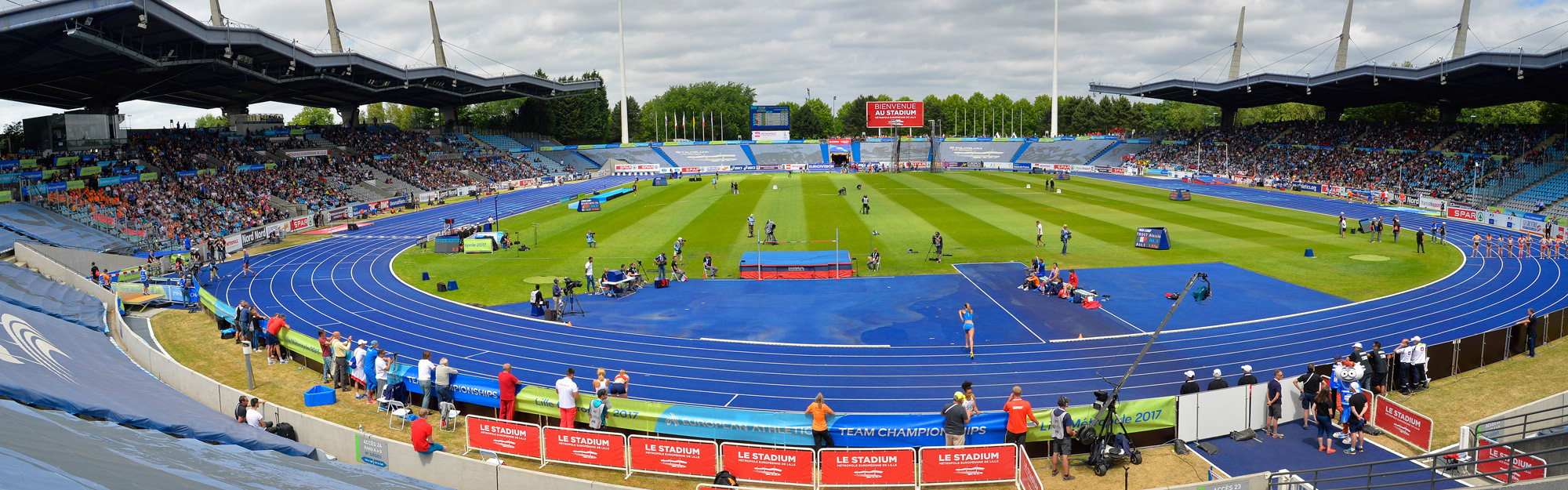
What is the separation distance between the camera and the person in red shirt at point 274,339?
2120cm

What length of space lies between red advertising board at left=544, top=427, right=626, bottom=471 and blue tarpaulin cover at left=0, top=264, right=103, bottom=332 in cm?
1570

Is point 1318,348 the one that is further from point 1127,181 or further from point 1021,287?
point 1127,181

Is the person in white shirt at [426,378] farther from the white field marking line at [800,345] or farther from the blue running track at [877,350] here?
the white field marking line at [800,345]

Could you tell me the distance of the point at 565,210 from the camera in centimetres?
5969

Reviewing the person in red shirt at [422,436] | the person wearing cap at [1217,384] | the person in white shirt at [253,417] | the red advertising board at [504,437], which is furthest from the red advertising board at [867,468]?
the person in white shirt at [253,417]

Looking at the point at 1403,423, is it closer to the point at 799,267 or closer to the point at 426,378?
the point at 426,378

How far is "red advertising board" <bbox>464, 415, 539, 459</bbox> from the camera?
14.5m

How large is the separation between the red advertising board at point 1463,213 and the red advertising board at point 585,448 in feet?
177

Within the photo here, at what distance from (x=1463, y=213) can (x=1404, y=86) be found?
20136mm

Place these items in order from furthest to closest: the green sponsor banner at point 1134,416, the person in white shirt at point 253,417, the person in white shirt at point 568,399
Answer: the person in white shirt at point 568,399, the person in white shirt at point 253,417, the green sponsor banner at point 1134,416

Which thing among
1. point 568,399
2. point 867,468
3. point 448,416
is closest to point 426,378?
point 448,416

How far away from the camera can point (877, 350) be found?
21750mm

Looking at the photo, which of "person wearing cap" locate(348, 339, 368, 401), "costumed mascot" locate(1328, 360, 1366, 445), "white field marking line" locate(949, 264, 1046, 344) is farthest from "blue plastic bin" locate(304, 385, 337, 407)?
"costumed mascot" locate(1328, 360, 1366, 445)

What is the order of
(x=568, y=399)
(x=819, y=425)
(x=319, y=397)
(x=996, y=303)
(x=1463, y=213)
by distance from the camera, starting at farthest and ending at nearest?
(x=1463, y=213) → (x=996, y=303) → (x=319, y=397) → (x=568, y=399) → (x=819, y=425)
